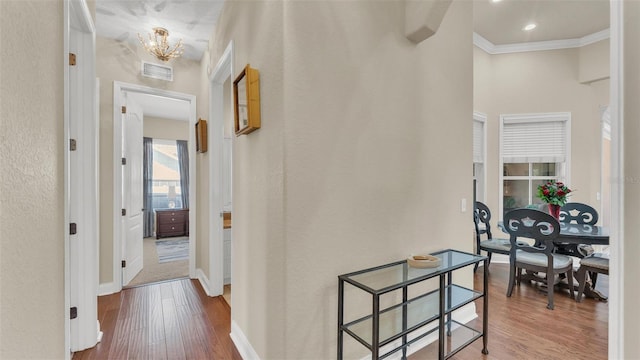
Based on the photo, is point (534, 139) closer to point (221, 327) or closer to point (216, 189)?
point (216, 189)

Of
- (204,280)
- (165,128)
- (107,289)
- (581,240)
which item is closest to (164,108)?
(165,128)

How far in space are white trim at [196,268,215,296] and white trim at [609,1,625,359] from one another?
3265 millimetres

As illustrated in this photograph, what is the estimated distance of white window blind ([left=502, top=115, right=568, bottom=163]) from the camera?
4.59m

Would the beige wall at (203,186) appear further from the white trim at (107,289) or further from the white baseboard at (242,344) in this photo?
the white baseboard at (242,344)

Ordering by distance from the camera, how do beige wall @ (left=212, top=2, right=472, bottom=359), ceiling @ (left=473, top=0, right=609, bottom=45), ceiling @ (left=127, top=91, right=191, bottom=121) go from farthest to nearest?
1. ceiling @ (left=127, top=91, right=191, bottom=121)
2. ceiling @ (left=473, top=0, right=609, bottom=45)
3. beige wall @ (left=212, top=2, right=472, bottom=359)

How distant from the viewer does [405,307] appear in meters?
1.99

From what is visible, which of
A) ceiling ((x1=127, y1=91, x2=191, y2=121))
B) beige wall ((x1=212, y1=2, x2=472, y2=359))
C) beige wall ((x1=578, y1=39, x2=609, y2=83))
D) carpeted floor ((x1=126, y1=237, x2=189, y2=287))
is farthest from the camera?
ceiling ((x1=127, y1=91, x2=191, y2=121))

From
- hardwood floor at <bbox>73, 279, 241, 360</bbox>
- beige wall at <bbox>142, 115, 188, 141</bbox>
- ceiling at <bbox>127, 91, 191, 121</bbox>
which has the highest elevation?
ceiling at <bbox>127, 91, 191, 121</bbox>

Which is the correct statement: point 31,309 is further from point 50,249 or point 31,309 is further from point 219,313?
point 219,313

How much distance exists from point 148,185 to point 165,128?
57.2 inches

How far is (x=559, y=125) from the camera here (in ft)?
15.1

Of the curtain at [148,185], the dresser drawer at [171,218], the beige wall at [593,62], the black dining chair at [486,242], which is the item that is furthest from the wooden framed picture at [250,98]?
the curtain at [148,185]

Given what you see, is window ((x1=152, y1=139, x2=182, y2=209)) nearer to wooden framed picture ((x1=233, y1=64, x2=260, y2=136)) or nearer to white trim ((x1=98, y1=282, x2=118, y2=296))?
white trim ((x1=98, y1=282, x2=118, y2=296))

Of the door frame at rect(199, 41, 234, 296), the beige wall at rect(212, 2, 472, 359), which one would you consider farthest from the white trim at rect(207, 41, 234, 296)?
the beige wall at rect(212, 2, 472, 359)
